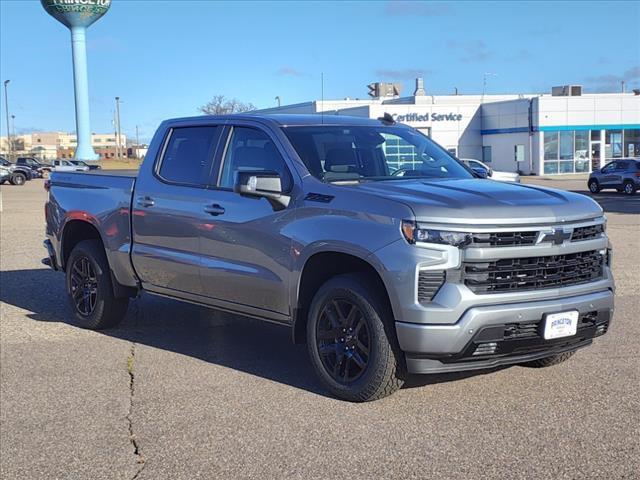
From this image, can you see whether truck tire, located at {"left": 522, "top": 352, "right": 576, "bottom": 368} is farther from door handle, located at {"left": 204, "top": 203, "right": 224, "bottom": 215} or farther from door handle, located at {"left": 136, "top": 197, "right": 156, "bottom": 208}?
door handle, located at {"left": 136, "top": 197, "right": 156, "bottom": 208}

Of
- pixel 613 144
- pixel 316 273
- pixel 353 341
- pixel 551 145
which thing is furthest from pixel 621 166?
pixel 353 341

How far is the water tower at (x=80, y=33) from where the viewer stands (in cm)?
6712

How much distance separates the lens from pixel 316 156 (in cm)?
600

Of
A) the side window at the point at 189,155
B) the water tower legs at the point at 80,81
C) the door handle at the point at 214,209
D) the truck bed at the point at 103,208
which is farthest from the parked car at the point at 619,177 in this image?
the water tower legs at the point at 80,81

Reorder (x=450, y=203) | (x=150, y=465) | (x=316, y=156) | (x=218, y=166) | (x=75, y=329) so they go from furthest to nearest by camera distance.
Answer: (x=75, y=329)
(x=218, y=166)
(x=316, y=156)
(x=450, y=203)
(x=150, y=465)

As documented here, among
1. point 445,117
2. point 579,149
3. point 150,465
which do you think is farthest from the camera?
point 445,117

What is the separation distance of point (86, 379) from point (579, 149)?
182 feet

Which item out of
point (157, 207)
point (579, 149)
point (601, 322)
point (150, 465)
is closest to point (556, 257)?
point (601, 322)

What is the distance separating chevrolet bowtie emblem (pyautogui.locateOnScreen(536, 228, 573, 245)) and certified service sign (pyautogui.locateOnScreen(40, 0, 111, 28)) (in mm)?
68543

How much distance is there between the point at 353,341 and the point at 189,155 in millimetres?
2511

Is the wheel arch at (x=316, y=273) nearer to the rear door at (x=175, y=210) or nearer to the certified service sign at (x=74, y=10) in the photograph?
the rear door at (x=175, y=210)

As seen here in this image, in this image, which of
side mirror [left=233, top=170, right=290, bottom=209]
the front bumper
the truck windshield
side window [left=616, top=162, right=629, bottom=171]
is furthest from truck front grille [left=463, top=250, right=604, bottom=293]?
side window [left=616, top=162, right=629, bottom=171]

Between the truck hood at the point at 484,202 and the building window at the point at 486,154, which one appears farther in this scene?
the building window at the point at 486,154

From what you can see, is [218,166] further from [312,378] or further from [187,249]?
[312,378]
